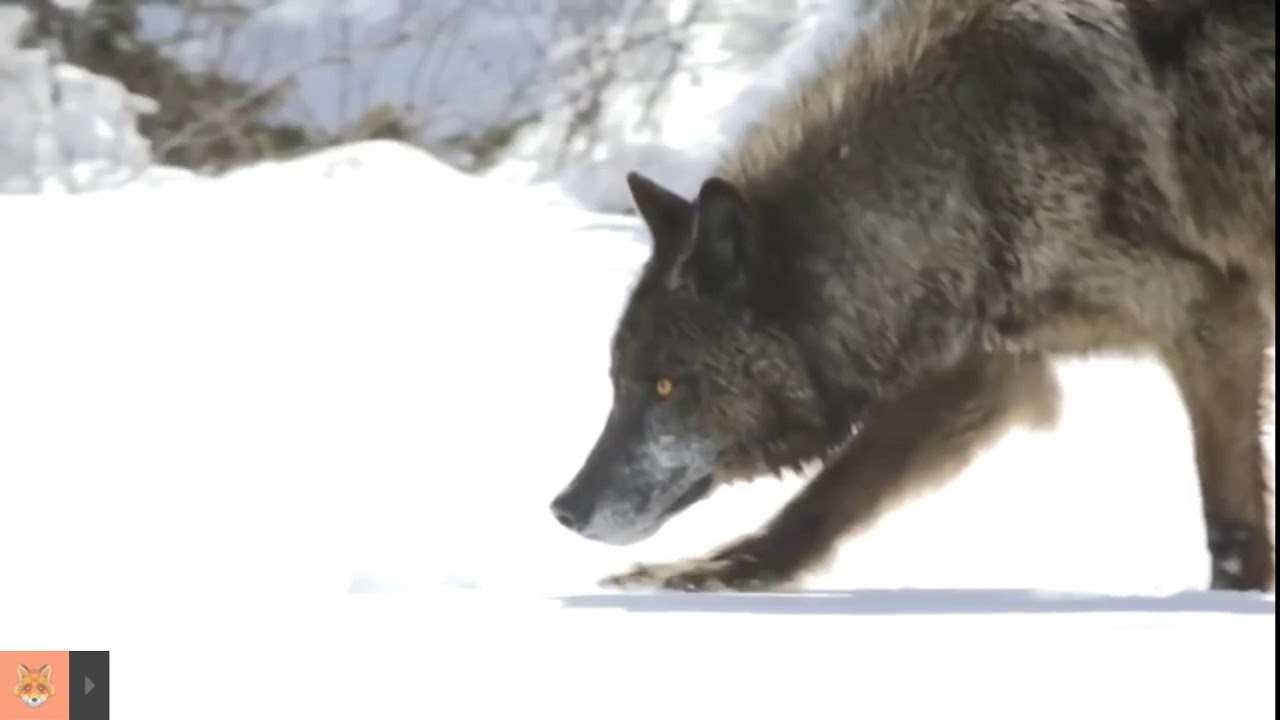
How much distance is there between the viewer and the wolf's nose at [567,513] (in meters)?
3.33

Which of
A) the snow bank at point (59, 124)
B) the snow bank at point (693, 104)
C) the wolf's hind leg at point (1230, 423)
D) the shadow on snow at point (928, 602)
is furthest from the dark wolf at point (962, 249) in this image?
the snow bank at point (59, 124)

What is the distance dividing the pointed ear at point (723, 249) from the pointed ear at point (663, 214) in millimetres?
46

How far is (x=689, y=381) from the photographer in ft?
10.8

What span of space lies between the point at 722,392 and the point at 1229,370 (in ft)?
2.88

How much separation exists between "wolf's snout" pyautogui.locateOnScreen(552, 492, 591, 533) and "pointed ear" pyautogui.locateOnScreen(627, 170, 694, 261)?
0.47 m

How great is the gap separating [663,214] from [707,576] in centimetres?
71

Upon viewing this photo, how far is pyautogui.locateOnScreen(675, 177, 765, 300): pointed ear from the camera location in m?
3.22

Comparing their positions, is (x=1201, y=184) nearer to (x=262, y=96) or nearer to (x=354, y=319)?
(x=354, y=319)

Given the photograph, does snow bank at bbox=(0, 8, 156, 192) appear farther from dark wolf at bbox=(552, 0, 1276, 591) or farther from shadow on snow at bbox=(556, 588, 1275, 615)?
shadow on snow at bbox=(556, 588, 1275, 615)

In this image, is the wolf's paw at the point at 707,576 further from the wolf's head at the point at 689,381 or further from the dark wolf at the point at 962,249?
the wolf's head at the point at 689,381

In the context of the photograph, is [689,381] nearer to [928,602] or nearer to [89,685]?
[928,602]

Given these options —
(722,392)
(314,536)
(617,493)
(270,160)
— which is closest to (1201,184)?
(722,392)

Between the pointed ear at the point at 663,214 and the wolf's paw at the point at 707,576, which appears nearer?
the pointed ear at the point at 663,214

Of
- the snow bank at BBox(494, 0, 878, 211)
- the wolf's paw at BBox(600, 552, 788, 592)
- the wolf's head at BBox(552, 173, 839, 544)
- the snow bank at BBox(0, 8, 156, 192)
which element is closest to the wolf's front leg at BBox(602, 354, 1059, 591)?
the wolf's paw at BBox(600, 552, 788, 592)
